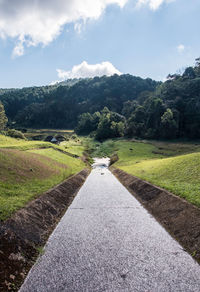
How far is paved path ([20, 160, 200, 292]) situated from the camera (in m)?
8.07

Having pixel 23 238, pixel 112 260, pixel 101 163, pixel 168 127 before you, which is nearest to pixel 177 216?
pixel 112 260

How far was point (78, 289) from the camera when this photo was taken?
25.6 ft

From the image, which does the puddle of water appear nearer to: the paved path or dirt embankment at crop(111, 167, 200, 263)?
dirt embankment at crop(111, 167, 200, 263)

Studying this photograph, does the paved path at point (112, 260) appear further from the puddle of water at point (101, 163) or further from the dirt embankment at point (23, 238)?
the puddle of water at point (101, 163)

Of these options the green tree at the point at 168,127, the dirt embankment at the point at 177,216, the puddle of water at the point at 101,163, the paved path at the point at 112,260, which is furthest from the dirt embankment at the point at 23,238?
the green tree at the point at 168,127

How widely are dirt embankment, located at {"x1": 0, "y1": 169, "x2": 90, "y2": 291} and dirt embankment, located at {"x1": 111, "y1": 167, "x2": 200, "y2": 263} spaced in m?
8.55

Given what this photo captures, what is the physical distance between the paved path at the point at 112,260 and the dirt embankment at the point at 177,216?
0.58m

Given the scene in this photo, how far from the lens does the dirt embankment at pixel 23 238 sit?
844 cm

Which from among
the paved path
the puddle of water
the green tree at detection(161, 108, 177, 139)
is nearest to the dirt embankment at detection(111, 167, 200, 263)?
the paved path

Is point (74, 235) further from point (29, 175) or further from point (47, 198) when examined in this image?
point (29, 175)

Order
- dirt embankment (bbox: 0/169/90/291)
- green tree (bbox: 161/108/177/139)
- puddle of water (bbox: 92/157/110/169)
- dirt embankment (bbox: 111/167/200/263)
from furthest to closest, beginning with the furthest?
green tree (bbox: 161/108/177/139) < puddle of water (bbox: 92/157/110/169) < dirt embankment (bbox: 111/167/200/263) < dirt embankment (bbox: 0/169/90/291)

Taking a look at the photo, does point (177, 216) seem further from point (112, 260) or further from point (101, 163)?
point (101, 163)

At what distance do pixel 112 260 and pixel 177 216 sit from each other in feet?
23.0

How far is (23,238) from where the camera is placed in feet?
35.8
